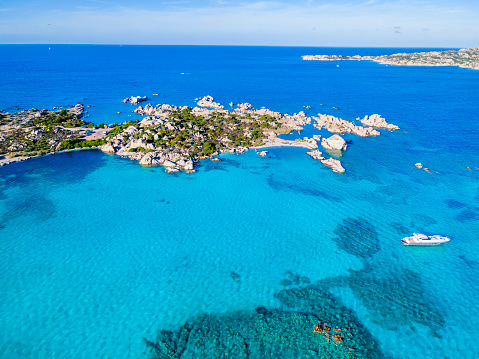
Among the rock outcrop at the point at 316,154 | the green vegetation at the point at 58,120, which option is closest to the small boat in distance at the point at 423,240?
the rock outcrop at the point at 316,154

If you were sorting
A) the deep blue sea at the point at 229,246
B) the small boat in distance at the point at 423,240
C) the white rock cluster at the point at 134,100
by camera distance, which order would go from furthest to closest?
the white rock cluster at the point at 134,100, the small boat in distance at the point at 423,240, the deep blue sea at the point at 229,246

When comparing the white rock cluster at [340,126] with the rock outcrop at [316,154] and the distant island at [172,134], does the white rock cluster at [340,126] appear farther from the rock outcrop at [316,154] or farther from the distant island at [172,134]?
the rock outcrop at [316,154]

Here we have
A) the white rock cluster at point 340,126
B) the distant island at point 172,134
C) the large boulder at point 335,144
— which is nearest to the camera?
the distant island at point 172,134

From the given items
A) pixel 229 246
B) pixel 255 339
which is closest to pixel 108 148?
pixel 229 246

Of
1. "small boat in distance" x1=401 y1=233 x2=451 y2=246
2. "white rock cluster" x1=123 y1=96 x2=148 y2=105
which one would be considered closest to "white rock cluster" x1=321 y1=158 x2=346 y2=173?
"small boat in distance" x1=401 y1=233 x2=451 y2=246

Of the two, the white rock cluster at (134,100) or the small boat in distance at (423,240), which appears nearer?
the small boat in distance at (423,240)

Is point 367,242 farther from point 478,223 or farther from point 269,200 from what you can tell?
point 478,223
